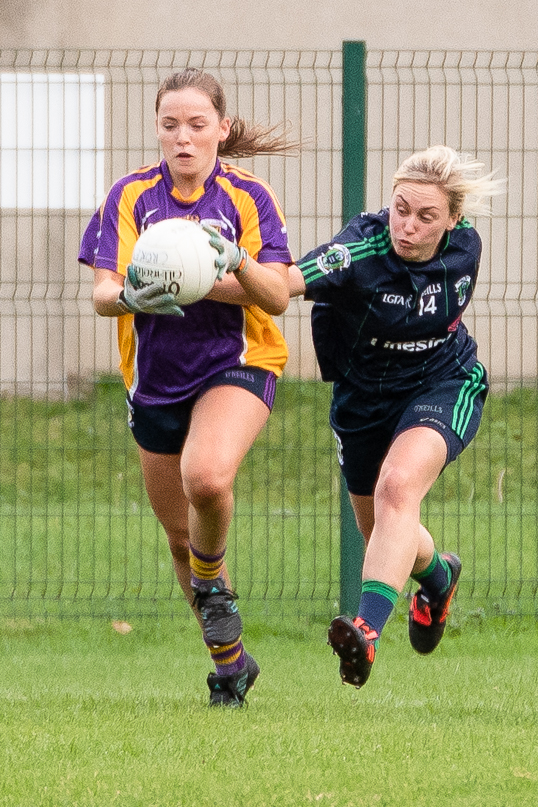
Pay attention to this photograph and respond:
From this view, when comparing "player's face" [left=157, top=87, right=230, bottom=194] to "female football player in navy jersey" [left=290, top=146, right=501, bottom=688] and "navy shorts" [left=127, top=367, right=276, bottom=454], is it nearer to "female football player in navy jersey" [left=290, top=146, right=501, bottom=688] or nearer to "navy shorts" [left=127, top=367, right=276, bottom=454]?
"female football player in navy jersey" [left=290, top=146, right=501, bottom=688]

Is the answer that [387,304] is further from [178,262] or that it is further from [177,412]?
[178,262]

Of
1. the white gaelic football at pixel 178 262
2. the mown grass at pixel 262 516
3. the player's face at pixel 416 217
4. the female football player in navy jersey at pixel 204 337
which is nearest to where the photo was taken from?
the white gaelic football at pixel 178 262

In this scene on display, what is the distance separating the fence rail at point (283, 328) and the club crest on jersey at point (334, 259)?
256 cm

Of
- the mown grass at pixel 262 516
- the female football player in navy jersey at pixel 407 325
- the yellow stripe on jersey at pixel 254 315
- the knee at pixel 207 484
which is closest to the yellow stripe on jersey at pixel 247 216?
the yellow stripe on jersey at pixel 254 315

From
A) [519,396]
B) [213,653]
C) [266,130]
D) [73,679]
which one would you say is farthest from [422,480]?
[519,396]

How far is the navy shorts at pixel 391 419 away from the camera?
5.26 meters

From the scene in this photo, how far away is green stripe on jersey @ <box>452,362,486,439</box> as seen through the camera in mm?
5277

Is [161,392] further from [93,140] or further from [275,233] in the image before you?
[93,140]

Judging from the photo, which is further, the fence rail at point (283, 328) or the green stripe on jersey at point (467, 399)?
the fence rail at point (283, 328)

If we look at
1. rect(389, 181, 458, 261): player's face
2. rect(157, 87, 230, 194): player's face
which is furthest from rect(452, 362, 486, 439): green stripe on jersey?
rect(157, 87, 230, 194): player's face

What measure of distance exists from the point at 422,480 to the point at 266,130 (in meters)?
1.83

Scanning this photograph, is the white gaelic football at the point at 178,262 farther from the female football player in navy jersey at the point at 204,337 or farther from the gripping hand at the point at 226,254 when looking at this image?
the female football player in navy jersey at the point at 204,337

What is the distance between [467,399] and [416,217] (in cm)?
81

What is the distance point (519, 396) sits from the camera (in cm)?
854
